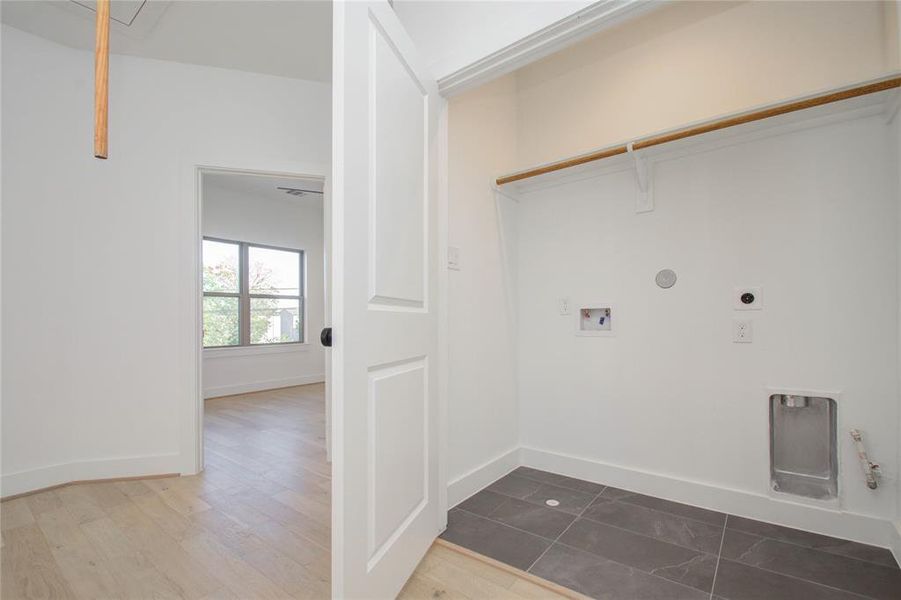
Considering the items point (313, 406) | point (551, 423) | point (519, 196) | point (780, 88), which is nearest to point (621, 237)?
point (519, 196)

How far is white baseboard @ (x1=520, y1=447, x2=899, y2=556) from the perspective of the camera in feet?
5.49

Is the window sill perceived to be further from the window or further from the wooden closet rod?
the wooden closet rod

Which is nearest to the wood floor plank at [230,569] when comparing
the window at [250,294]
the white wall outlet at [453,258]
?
the white wall outlet at [453,258]

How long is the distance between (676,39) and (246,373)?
543cm

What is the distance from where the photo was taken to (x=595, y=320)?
7.79 ft

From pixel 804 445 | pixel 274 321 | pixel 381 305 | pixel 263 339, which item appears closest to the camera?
pixel 381 305

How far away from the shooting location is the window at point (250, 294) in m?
5.20

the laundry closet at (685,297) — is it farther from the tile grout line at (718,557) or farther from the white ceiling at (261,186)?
the white ceiling at (261,186)

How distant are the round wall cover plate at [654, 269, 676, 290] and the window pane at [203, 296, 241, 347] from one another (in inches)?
197

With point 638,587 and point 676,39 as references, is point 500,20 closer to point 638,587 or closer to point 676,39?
point 676,39

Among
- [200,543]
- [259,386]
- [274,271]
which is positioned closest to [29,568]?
[200,543]

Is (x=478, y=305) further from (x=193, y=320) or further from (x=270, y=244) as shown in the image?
(x=270, y=244)

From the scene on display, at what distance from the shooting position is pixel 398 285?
4.61 ft

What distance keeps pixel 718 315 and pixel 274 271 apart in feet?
17.5
